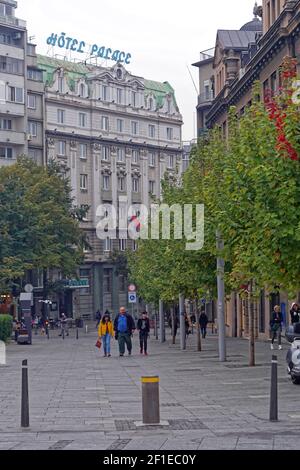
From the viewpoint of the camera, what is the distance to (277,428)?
16.4 metres

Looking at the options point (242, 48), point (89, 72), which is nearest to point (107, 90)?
point (89, 72)

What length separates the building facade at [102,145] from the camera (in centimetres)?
10700

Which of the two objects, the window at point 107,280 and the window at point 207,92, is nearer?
the window at point 207,92

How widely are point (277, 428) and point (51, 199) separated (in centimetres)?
6664

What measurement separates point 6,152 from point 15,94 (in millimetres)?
5305

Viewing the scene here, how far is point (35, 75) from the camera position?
10162cm

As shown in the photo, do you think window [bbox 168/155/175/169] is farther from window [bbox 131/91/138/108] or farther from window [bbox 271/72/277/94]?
window [bbox 271/72/277/94]

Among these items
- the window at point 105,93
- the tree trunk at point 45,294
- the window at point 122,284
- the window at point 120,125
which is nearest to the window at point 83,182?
the window at point 120,125

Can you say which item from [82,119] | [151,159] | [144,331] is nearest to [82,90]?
[82,119]

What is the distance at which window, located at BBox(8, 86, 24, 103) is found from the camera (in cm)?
9650

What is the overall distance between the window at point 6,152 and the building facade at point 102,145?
4.53 meters

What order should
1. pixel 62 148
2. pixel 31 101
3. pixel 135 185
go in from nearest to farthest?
pixel 31 101 < pixel 62 148 < pixel 135 185

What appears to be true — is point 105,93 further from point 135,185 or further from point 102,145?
point 135,185

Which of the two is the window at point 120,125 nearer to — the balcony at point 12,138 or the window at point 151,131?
the window at point 151,131
